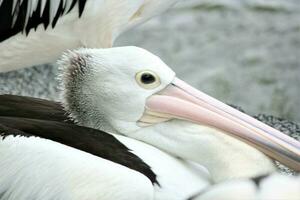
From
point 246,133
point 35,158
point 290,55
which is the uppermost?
point 290,55

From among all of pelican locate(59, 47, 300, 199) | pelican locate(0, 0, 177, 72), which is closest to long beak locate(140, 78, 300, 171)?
pelican locate(59, 47, 300, 199)

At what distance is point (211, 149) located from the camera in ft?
6.82

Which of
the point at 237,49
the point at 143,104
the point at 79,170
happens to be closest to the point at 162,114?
the point at 143,104

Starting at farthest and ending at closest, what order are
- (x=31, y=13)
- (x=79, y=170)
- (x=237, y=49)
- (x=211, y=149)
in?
(x=237, y=49)
(x=31, y=13)
(x=211, y=149)
(x=79, y=170)

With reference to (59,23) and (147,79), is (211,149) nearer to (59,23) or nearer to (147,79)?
(147,79)

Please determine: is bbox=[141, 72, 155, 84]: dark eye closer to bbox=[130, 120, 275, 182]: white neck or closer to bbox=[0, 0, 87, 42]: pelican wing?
bbox=[130, 120, 275, 182]: white neck

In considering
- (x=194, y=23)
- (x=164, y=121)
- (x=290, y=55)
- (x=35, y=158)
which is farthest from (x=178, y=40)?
(x=35, y=158)

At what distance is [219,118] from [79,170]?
0.39 metres

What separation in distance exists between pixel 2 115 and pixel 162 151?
423 mm

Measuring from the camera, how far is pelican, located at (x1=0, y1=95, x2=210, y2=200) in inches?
76.4

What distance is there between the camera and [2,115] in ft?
7.11

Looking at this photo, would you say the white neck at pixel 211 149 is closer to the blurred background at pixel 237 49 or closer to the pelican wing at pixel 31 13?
the pelican wing at pixel 31 13

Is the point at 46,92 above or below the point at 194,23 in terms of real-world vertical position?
below

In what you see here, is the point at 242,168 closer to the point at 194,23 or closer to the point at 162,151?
the point at 162,151
